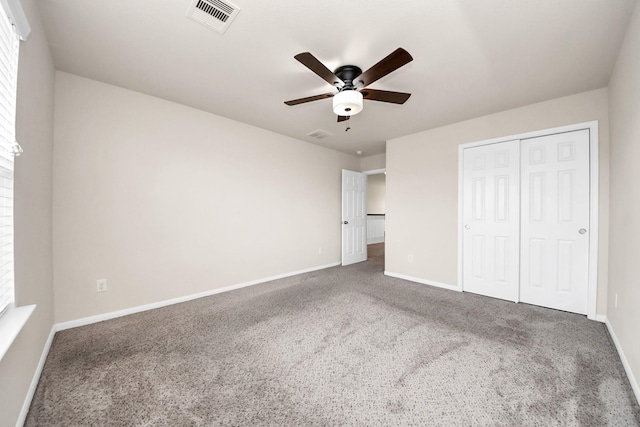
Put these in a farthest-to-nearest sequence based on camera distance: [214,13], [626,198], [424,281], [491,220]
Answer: [424,281]
[491,220]
[626,198]
[214,13]

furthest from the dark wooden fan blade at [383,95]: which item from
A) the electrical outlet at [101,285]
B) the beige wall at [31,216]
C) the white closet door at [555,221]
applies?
the electrical outlet at [101,285]

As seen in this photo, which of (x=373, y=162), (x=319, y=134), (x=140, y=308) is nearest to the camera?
(x=140, y=308)

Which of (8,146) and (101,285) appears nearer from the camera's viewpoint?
(8,146)

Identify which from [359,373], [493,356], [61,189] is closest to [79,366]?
[61,189]

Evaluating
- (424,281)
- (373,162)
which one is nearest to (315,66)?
(424,281)

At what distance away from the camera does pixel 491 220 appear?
3.26 meters

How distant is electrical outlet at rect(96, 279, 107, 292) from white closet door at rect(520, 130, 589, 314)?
15.8 feet

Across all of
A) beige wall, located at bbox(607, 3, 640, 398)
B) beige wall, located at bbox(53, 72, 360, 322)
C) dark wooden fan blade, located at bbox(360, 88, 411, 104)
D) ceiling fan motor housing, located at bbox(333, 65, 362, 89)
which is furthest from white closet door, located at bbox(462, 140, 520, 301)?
beige wall, located at bbox(53, 72, 360, 322)

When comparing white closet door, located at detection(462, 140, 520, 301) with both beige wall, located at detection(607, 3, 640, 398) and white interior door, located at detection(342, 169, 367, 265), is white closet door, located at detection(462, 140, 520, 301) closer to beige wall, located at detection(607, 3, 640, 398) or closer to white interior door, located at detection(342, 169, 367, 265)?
beige wall, located at detection(607, 3, 640, 398)

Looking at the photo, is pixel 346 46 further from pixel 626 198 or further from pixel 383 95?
pixel 626 198

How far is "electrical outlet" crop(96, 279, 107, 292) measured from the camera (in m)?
2.48

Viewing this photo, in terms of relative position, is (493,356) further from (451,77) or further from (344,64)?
(344,64)

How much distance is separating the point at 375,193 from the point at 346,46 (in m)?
6.76

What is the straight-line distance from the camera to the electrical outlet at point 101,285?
2479 mm
